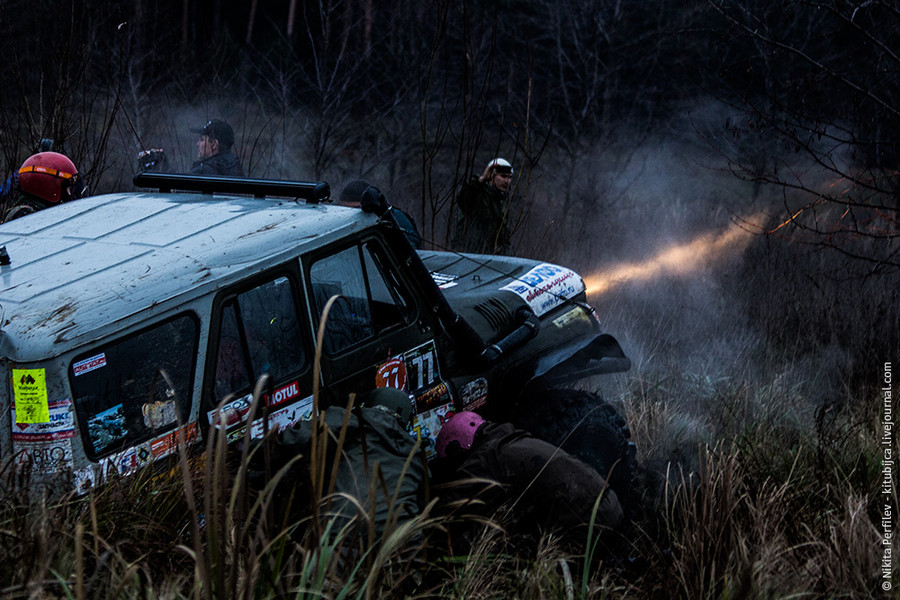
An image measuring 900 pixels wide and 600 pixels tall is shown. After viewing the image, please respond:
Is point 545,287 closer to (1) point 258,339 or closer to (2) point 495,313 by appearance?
(2) point 495,313

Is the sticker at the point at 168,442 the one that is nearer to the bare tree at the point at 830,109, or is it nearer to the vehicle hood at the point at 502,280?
the vehicle hood at the point at 502,280

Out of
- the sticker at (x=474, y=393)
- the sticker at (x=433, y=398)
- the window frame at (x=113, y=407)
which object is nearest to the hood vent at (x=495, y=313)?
the sticker at (x=474, y=393)

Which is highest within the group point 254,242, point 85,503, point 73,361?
point 254,242

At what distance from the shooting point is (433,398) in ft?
Answer: 14.2

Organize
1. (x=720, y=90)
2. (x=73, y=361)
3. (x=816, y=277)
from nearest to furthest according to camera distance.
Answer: (x=73, y=361), (x=816, y=277), (x=720, y=90)

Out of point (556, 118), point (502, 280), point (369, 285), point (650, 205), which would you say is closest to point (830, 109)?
point (650, 205)

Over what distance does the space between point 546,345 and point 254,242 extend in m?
1.88

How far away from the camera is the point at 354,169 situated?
42.7ft

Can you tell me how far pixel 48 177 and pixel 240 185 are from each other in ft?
4.33

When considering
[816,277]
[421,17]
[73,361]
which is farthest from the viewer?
[421,17]

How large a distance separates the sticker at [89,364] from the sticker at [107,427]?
0.54ft

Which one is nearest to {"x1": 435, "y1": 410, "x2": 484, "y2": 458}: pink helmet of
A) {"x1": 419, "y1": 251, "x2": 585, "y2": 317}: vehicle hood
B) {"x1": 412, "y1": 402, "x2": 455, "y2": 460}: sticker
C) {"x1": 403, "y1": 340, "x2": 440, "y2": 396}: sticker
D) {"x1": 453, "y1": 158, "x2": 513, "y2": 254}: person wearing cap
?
{"x1": 412, "y1": 402, "x2": 455, "y2": 460}: sticker

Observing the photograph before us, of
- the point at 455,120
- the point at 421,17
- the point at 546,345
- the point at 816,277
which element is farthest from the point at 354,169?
the point at 546,345

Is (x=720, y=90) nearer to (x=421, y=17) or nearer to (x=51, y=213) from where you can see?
(x=421, y=17)
